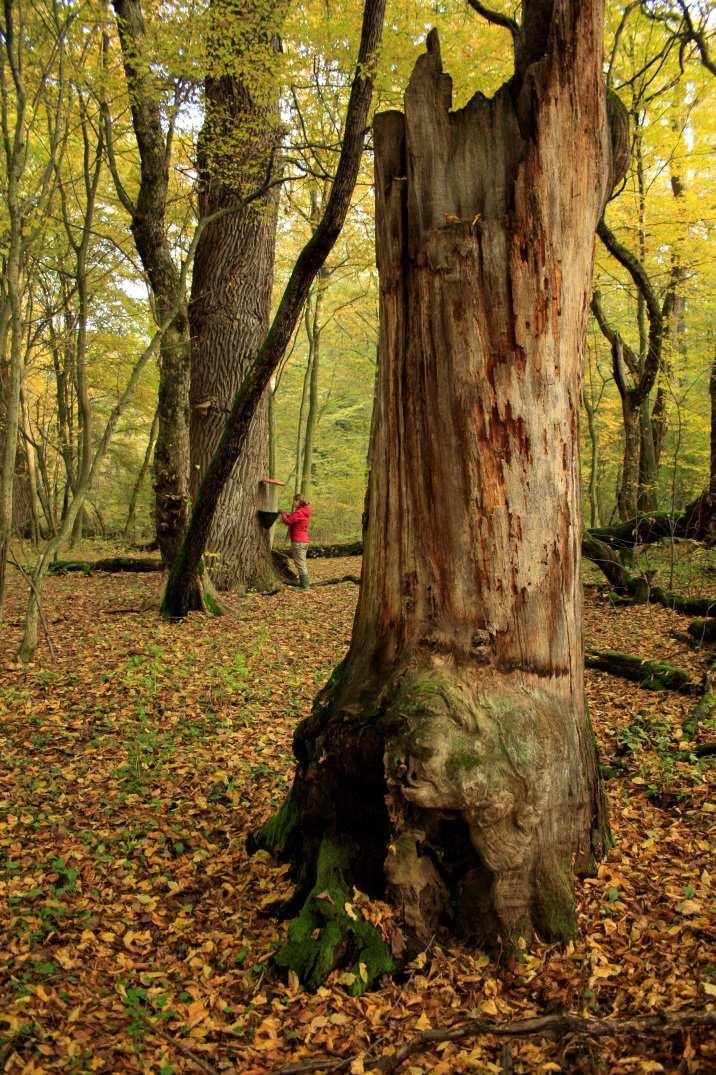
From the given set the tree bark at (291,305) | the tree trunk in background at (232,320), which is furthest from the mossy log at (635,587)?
the tree trunk in background at (232,320)

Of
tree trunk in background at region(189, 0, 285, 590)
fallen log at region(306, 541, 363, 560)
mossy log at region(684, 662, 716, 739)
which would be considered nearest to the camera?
mossy log at region(684, 662, 716, 739)

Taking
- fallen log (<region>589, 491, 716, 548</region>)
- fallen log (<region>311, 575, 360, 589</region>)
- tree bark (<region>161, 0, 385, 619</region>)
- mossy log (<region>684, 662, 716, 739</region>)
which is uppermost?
tree bark (<region>161, 0, 385, 619</region>)

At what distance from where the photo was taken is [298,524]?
1262 centimetres

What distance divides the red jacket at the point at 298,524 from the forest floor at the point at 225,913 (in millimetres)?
5806

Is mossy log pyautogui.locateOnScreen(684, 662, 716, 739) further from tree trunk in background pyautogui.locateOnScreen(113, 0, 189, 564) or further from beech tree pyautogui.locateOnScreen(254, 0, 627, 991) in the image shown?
tree trunk in background pyautogui.locateOnScreen(113, 0, 189, 564)

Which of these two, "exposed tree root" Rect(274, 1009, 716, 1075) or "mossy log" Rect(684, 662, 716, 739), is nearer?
"exposed tree root" Rect(274, 1009, 716, 1075)

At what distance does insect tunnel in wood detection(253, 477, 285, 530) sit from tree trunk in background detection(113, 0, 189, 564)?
2.03m

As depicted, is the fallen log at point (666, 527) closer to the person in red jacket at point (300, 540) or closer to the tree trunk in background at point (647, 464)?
the tree trunk in background at point (647, 464)

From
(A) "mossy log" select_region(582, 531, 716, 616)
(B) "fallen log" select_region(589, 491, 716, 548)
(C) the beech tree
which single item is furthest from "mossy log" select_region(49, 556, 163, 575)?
(C) the beech tree

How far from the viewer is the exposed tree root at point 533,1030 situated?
2.39m

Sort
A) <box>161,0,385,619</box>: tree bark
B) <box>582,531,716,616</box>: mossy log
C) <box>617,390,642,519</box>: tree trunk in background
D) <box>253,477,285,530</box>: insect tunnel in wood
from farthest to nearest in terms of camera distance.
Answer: <box>617,390,642,519</box>: tree trunk in background < <box>253,477,285,530</box>: insect tunnel in wood < <box>582,531,716,616</box>: mossy log < <box>161,0,385,619</box>: tree bark

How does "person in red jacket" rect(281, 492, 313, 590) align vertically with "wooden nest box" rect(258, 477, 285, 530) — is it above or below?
below

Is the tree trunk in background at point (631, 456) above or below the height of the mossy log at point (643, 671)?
above

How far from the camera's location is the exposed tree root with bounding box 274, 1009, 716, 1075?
2395 millimetres
